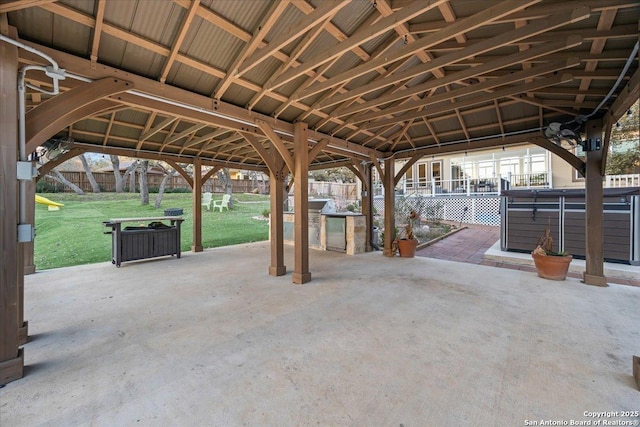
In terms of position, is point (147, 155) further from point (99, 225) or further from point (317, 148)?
point (99, 225)

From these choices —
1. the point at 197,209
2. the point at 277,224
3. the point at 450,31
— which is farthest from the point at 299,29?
the point at 197,209

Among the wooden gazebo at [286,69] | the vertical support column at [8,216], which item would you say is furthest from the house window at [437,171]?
the vertical support column at [8,216]

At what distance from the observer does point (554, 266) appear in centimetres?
467

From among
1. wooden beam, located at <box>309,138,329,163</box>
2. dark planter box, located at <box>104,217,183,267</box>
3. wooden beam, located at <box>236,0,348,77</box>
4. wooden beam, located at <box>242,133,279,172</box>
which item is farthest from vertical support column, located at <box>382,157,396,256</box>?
dark planter box, located at <box>104,217,183,267</box>

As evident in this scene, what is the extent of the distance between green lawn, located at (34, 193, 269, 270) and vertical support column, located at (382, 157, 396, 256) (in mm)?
5275

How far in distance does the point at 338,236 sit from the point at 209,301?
455 centimetres

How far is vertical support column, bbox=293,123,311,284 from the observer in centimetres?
475

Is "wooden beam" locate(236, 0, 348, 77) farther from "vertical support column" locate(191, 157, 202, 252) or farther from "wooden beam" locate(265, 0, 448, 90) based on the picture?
"vertical support column" locate(191, 157, 202, 252)

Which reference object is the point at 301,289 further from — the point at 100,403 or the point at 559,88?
the point at 559,88

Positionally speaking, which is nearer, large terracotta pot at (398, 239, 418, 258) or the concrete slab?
the concrete slab

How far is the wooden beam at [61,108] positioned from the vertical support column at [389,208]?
5.90 m

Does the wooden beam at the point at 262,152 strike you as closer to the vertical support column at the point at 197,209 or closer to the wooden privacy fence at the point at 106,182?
the vertical support column at the point at 197,209

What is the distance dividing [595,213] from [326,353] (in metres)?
5.19

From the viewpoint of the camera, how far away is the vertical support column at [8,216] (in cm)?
209
